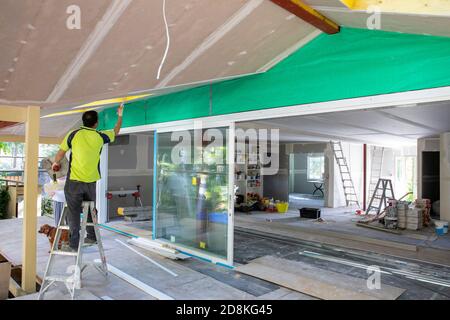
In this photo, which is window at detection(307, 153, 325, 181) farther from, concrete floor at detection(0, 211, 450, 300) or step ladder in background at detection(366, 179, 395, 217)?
concrete floor at detection(0, 211, 450, 300)

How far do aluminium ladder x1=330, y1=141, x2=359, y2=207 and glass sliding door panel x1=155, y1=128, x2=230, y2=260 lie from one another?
765cm

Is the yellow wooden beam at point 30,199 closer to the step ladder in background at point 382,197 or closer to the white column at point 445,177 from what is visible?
the step ladder in background at point 382,197

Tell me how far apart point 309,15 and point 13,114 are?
11.5 ft

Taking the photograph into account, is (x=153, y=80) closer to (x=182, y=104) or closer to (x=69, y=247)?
(x=182, y=104)

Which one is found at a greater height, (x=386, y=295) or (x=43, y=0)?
(x=43, y=0)

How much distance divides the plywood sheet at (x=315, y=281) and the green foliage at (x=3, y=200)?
8455 mm

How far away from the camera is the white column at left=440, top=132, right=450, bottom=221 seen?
858 cm

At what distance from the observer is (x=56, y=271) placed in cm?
447

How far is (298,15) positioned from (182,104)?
2.97m

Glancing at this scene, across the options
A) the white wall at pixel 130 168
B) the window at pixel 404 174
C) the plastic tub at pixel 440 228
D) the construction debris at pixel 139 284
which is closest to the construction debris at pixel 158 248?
the construction debris at pixel 139 284

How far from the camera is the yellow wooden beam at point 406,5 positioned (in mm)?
2346

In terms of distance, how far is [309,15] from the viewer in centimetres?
324

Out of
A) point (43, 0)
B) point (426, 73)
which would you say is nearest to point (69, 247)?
point (43, 0)

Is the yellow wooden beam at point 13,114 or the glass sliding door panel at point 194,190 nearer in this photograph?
the yellow wooden beam at point 13,114
